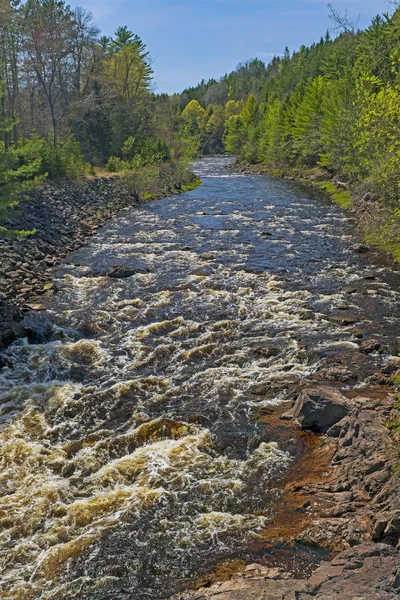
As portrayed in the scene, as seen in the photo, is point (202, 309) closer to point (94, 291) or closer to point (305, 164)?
point (94, 291)

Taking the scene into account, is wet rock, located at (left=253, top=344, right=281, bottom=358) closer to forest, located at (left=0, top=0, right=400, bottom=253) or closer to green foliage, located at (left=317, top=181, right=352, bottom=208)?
forest, located at (left=0, top=0, right=400, bottom=253)

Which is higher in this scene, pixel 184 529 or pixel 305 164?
pixel 305 164

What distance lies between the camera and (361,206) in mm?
36156

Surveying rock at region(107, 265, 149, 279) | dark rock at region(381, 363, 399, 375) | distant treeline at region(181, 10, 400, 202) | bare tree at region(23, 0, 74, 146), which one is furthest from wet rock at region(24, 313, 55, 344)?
bare tree at region(23, 0, 74, 146)

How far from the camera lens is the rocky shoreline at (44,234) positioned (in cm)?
1795

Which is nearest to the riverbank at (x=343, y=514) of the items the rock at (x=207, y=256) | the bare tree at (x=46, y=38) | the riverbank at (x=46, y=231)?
the riverbank at (x=46, y=231)

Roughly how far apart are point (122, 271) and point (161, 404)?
37.7 ft

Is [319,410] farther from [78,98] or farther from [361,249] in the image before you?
[78,98]

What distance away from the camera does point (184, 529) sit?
26.6ft

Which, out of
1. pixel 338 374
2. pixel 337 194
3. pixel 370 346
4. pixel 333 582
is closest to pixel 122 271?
pixel 370 346

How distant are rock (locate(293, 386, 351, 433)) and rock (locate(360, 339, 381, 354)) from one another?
3.25 meters

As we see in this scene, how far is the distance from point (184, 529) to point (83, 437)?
3.64 m

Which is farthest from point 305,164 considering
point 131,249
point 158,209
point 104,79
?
point 131,249

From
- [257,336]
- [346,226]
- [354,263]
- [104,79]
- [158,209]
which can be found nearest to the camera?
[257,336]
